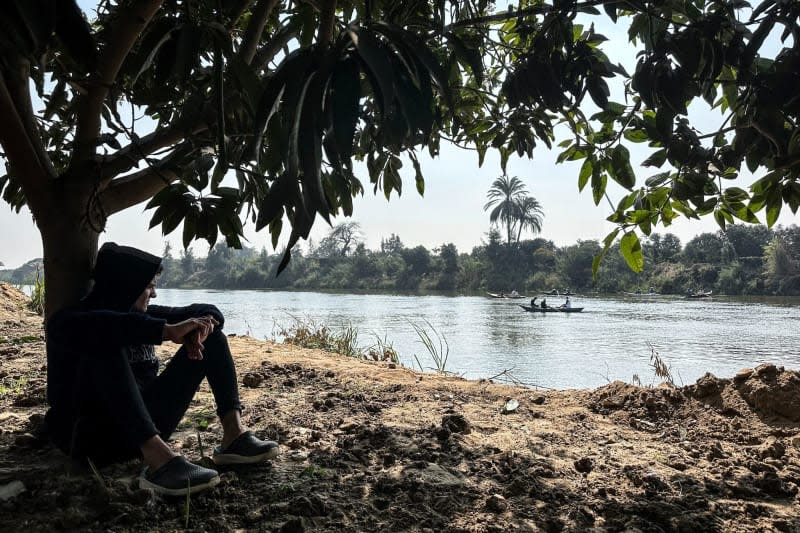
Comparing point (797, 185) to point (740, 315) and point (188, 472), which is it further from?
point (740, 315)

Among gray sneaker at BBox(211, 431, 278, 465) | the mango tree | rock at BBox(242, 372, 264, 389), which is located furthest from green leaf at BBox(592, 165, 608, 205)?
rock at BBox(242, 372, 264, 389)

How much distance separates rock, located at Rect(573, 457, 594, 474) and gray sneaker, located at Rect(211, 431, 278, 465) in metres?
0.90

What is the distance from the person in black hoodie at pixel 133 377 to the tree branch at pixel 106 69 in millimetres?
387

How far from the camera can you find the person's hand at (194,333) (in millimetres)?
1350

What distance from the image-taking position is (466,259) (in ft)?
110

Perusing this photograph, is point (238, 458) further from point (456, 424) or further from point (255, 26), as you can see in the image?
point (255, 26)

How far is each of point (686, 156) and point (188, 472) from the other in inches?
58.2

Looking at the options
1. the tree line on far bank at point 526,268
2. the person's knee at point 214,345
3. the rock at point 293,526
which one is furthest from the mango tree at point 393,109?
the tree line on far bank at point 526,268

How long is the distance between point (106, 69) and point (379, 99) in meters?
1.24

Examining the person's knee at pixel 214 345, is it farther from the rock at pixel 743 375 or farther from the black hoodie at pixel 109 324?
the rock at pixel 743 375

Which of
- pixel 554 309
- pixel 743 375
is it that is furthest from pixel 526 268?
pixel 743 375

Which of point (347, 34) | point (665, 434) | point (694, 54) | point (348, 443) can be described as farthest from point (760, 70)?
point (348, 443)

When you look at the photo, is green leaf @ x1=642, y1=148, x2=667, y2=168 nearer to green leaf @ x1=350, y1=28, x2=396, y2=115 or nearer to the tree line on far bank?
green leaf @ x1=350, y1=28, x2=396, y2=115

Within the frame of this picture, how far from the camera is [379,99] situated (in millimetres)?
639
